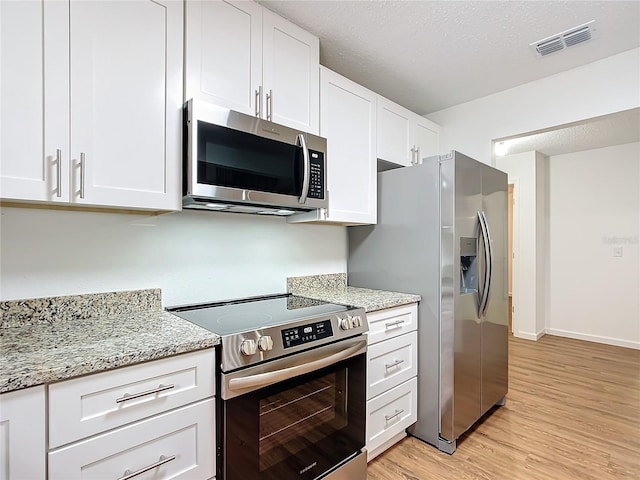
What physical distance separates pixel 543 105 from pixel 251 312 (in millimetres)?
2517

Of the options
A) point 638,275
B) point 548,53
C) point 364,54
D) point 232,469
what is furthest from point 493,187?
point 638,275

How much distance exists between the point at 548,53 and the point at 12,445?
3.10 metres

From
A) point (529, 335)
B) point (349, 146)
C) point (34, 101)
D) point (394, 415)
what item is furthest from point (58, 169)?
point (529, 335)

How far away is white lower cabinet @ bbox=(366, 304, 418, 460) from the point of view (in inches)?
74.6

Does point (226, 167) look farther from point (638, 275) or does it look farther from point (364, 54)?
→ point (638, 275)

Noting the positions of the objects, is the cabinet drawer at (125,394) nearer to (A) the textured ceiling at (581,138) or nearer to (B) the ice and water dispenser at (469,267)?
(B) the ice and water dispenser at (469,267)

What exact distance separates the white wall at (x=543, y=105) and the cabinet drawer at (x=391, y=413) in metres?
1.91

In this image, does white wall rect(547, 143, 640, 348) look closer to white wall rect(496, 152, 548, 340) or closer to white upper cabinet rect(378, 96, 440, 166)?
white wall rect(496, 152, 548, 340)

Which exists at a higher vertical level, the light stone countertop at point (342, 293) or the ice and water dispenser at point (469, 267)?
the ice and water dispenser at point (469, 267)

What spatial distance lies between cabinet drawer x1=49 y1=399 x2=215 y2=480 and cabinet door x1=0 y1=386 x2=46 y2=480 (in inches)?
1.7

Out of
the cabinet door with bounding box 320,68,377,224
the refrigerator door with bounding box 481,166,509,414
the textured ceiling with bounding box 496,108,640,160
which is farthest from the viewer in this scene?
the textured ceiling with bounding box 496,108,640,160

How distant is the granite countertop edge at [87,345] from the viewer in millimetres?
927

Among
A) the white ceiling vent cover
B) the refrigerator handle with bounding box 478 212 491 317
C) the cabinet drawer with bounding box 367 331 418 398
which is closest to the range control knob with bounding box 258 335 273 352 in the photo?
the cabinet drawer with bounding box 367 331 418 398

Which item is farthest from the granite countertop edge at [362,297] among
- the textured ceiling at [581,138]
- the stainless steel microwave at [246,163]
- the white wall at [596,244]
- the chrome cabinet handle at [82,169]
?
the white wall at [596,244]
